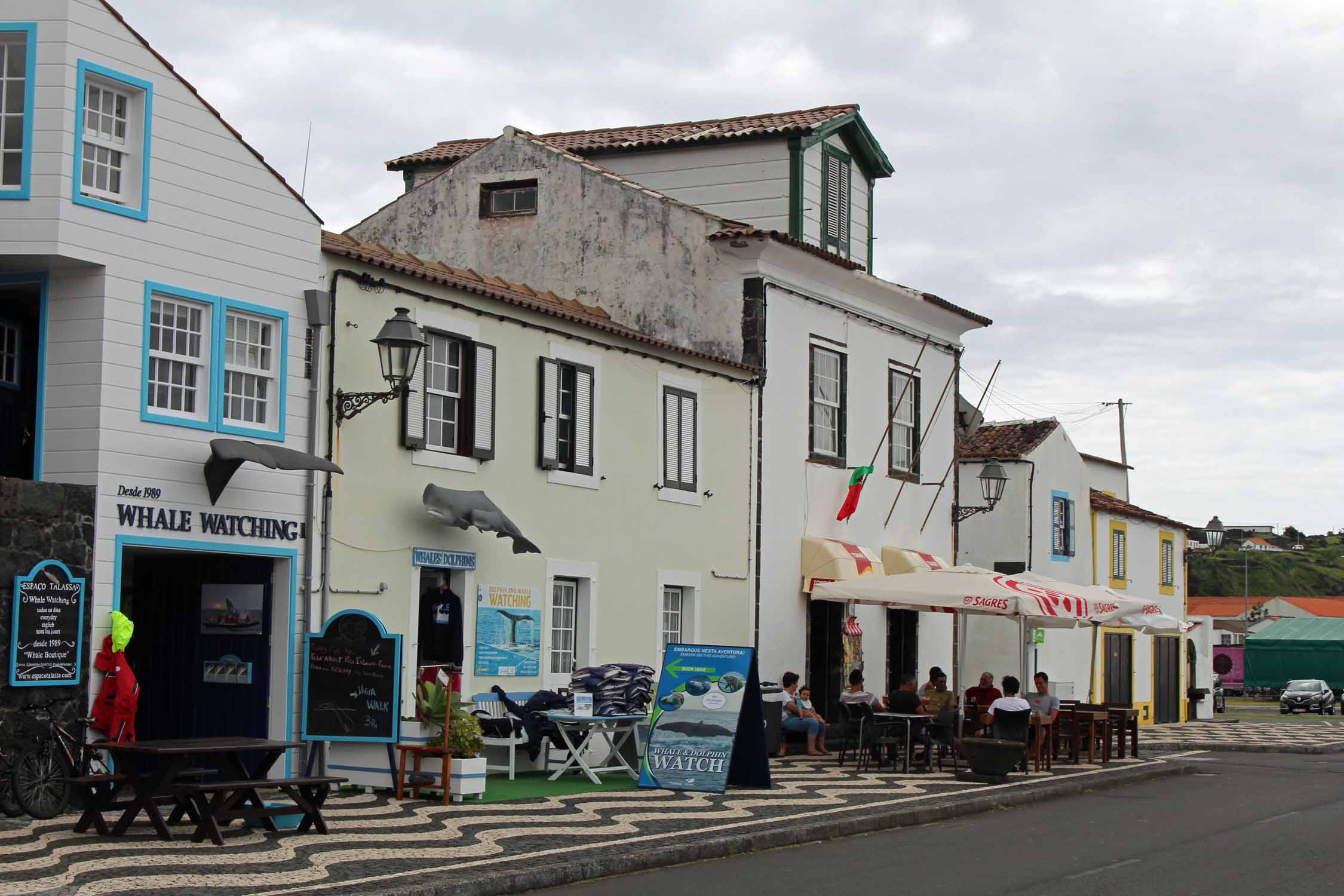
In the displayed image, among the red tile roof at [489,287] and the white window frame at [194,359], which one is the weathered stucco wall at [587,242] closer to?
the red tile roof at [489,287]

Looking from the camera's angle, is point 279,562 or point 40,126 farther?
point 279,562

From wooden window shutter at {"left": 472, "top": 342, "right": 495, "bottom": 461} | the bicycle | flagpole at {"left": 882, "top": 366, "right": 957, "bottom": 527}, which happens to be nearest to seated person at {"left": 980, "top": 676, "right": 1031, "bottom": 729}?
flagpole at {"left": 882, "top": 366, "right": 957, "bottom": 527}

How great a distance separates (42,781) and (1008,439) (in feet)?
86.9

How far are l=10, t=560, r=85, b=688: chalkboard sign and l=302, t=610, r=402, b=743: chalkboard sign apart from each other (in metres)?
2.35

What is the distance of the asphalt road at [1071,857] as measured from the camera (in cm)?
1119

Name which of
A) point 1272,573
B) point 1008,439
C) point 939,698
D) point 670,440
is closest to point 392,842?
point 670,440

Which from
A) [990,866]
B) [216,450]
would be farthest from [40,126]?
[990,866]

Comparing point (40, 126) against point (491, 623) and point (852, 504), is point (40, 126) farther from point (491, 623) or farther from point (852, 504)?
point (852, 504)

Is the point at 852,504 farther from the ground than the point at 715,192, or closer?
closer

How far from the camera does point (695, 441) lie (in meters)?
22.0

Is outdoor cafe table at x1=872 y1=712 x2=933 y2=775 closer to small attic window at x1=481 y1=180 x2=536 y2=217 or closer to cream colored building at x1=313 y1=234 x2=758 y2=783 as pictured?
cream colored building at x1=313 y1=234 x2=758 y2=783

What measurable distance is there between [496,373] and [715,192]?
922 centimetres

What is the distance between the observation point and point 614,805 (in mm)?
15047

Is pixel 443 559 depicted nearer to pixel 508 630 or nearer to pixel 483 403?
pixel 508 630
